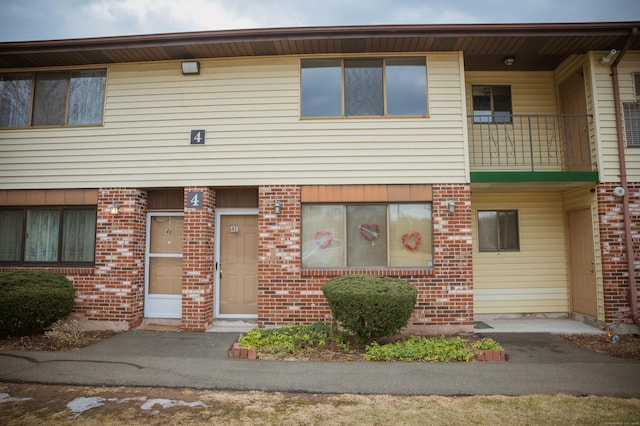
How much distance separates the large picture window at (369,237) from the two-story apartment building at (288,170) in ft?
0.10

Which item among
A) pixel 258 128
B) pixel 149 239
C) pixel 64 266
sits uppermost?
pixel 258 128

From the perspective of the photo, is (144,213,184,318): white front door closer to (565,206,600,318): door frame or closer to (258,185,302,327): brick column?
(258,185,302,327): brick column

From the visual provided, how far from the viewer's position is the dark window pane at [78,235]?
8.29 meters

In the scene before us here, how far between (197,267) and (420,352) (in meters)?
4.59

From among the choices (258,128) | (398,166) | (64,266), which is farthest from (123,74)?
(398,166)

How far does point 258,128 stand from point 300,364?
15.5ft

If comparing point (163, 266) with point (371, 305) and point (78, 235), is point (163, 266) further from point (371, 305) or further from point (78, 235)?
point (371, 305)

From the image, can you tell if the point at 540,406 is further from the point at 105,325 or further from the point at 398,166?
the point at 105,325

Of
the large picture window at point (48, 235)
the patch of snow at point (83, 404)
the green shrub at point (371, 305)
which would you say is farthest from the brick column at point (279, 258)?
the large picture window at point (48, 235)

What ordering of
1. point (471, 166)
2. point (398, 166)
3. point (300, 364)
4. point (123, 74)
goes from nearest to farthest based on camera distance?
point (300, 364)
point (398, 166)
point (123, 74)
point (471, 166)

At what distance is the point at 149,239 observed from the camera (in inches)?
336

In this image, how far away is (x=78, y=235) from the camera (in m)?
8.34

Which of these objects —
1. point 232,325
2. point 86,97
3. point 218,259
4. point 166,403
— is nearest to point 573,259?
point 232,325

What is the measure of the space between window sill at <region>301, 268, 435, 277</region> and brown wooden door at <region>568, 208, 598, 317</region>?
3553 millimetres
